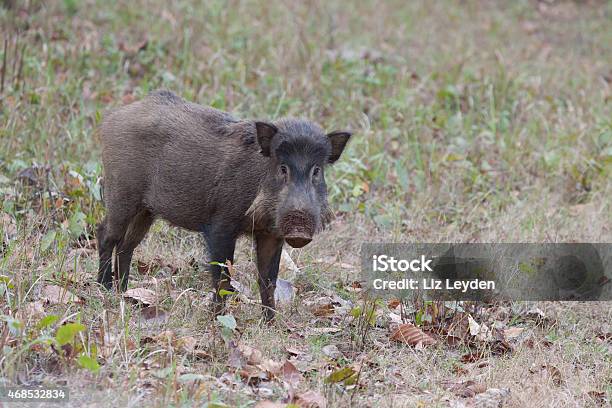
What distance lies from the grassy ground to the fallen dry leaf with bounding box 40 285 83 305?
36 mm

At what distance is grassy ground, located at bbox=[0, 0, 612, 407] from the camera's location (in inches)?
184

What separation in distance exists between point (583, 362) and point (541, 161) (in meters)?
3.60

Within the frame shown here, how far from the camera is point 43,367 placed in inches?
174

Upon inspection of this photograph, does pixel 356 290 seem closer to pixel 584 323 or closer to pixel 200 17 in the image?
pixel 584 323

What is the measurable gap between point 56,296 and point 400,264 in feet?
8.26

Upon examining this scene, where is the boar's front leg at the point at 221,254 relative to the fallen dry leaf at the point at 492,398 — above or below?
above

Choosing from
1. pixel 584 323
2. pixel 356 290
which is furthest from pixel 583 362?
pixel 356 290

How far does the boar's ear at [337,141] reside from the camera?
555cm

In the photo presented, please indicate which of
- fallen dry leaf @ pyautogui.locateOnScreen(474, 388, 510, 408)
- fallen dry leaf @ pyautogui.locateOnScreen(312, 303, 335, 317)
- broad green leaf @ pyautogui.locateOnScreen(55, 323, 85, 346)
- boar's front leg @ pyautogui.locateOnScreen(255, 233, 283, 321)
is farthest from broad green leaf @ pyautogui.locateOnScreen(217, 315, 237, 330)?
fallen dry leaf @ pyautogui.locateOnScreen(474, 388, 510, 408)

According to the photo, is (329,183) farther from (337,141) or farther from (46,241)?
(46,241)

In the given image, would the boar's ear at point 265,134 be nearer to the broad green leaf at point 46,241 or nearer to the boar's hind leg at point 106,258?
the boar's hind leg at point 106,258

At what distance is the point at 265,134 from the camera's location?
5.44 metres

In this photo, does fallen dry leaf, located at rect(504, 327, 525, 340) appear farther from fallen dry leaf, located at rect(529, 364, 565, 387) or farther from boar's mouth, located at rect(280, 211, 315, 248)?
boar's mouth, located at rect(280, 211, 315, 248)

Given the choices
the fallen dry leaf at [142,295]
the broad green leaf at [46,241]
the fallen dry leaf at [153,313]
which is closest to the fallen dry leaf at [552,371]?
the fallen dry leaf at [153,313]
